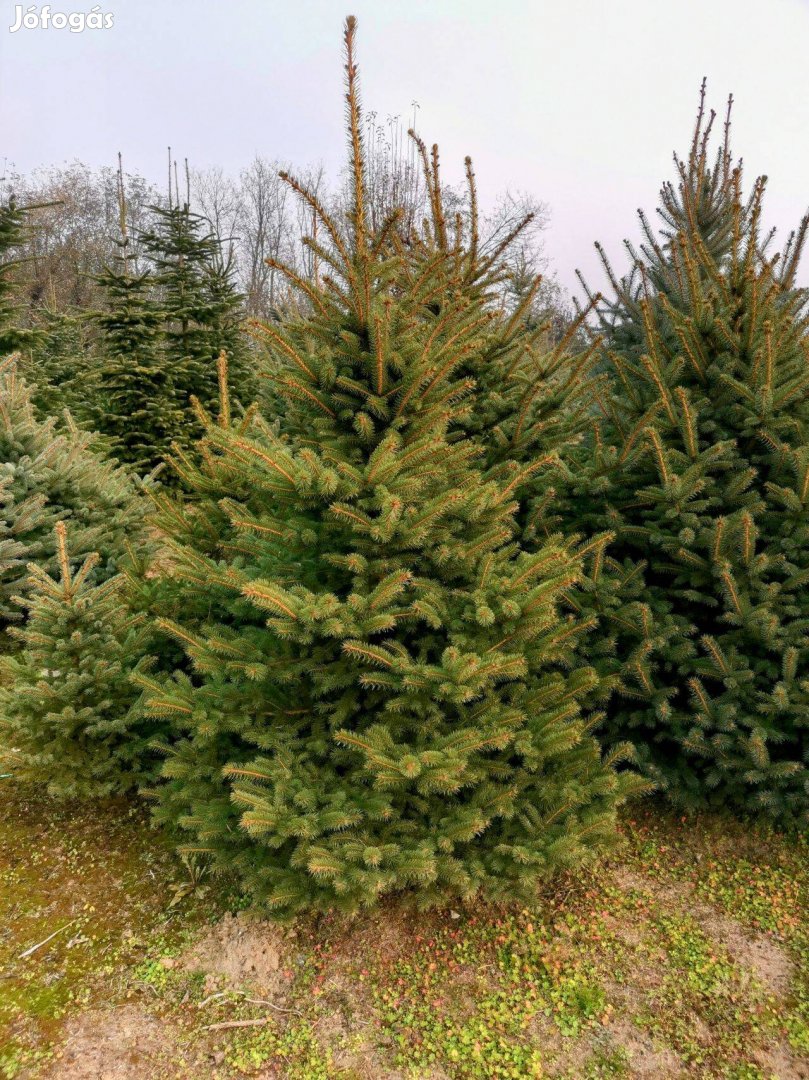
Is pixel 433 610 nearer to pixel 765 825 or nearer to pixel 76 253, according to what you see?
pixel 765 825

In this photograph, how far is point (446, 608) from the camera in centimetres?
289

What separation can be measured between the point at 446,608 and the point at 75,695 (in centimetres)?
217

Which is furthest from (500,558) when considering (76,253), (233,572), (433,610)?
(76,253)

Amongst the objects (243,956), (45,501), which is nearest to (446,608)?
(243,956)

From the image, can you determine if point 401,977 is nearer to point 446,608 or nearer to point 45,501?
point 446,608

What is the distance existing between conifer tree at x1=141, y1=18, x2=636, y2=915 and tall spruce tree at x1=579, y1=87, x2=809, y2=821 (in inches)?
28.9

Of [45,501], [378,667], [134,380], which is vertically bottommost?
[378,667]

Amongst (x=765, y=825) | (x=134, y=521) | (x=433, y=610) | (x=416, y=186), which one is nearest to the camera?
(x=433, y=610)

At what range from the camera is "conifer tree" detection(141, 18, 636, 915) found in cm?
262

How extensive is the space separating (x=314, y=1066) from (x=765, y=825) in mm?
2861

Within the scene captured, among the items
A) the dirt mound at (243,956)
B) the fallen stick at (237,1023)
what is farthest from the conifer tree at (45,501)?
the fallen stick at (237,1023)

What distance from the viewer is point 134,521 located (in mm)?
6152

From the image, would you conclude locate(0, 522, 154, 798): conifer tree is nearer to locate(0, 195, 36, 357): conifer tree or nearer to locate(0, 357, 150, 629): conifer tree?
locate(0, 357, 150, 629): conifer tree

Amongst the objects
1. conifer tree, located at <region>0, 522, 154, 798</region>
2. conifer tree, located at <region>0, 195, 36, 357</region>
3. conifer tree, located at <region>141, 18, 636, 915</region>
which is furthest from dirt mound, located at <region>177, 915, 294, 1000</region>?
conifer tree, located at <region>0, 195, 36, 357</region>
